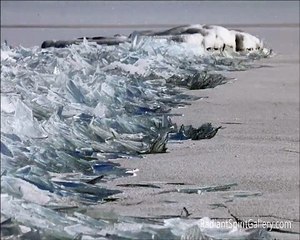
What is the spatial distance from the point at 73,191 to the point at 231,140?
0.51 meters

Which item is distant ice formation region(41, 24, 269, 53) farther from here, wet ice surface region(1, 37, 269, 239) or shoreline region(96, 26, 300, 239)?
shoreline region(96, 26, 300, 239)

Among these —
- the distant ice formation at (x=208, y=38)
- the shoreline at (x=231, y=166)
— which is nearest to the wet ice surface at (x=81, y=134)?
the shoreline at (x=231, y=166)

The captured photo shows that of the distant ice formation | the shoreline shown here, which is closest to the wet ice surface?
the shoreline

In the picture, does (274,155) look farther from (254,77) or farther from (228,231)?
(254,77)

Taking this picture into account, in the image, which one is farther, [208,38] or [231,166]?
[208,38]

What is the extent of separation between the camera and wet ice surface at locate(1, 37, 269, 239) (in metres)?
0.62

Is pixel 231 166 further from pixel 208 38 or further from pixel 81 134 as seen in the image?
pixel 208 38

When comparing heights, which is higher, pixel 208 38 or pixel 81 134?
pixel 208 38

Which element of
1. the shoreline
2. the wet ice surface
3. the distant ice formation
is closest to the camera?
the wet ice surface

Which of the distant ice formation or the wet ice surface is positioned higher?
the distant ice formation

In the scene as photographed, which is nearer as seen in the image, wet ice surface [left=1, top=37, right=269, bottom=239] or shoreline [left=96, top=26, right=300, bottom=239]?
wet ice surface [left=1, top=37, right=269, bottom=239]

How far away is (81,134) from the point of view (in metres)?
0.98

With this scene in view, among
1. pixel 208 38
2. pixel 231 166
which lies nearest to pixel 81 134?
pixel 231 166

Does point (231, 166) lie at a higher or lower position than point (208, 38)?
lower
